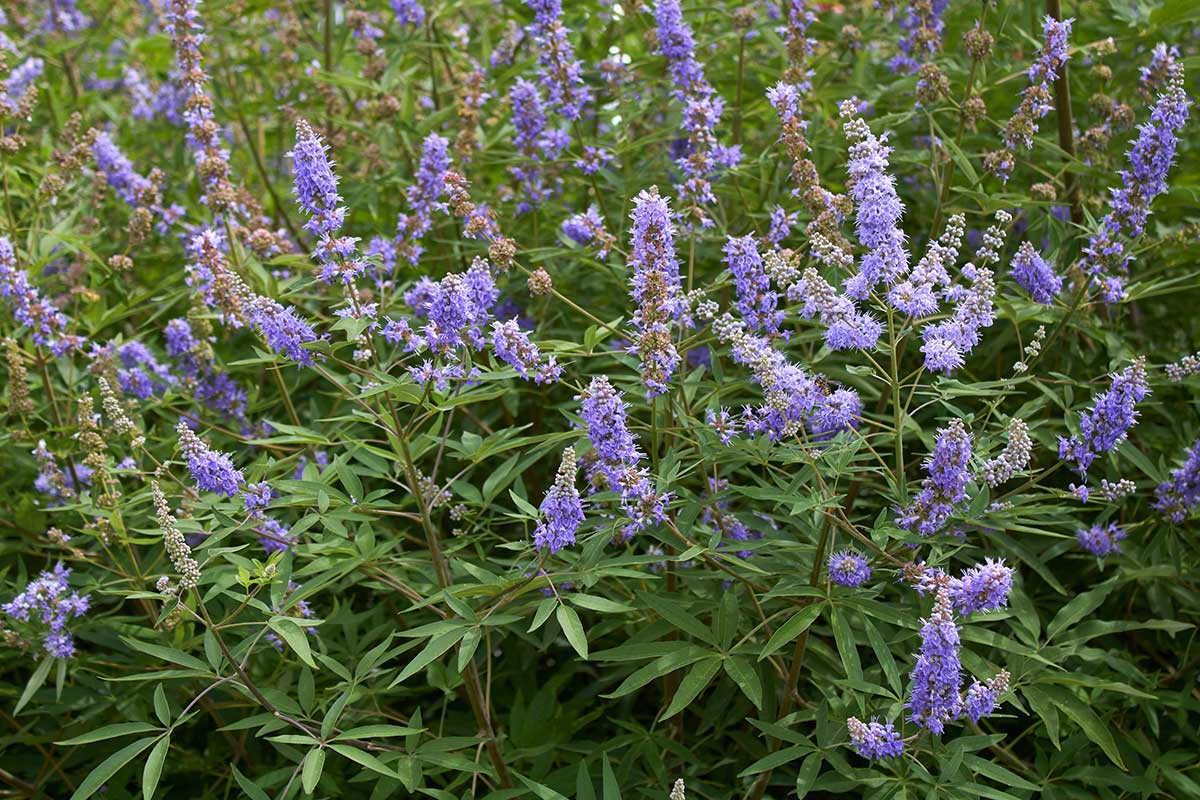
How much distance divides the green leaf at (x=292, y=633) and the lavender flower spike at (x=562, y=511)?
650 mm

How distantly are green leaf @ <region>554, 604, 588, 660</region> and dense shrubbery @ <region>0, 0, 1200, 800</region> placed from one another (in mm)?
74

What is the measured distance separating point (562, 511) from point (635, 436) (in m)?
0.30

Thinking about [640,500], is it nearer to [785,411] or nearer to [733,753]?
[785,411]

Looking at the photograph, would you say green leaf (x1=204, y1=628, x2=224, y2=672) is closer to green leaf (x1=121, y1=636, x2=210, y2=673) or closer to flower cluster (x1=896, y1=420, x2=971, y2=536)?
green leaf (x1=121, y1=636, x2=210, y2=673)

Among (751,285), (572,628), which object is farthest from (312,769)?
(751,285)

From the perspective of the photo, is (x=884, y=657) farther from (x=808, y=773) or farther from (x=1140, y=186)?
(x=1140, y=186)

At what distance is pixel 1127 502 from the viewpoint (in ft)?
15.3

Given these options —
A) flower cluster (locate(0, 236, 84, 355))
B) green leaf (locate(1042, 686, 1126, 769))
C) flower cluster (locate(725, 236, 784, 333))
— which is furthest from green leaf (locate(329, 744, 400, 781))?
flower cluster (locate(0, 236, 84, 355))

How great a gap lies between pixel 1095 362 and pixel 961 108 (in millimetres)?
1237

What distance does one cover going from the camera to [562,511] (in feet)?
10.5

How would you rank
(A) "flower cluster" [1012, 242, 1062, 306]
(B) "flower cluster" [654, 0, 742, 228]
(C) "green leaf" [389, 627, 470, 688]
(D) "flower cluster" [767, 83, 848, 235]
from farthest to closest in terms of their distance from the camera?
(B) "flower cluster" [654, 0, 742, 228], (A) "flower cluster" [1012, 242, 1062, 306], (D) "flower cluster" [767, 83, 848, 235], (C) "green leaf" [389, 627, 470, 688]

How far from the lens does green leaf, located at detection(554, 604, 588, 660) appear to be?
122 inches

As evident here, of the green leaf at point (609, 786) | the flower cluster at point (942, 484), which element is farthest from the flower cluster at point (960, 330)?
the green leaf at point (609, 786)

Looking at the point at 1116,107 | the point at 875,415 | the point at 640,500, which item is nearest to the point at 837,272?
the point at 875,415
